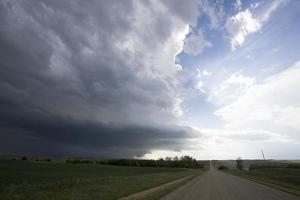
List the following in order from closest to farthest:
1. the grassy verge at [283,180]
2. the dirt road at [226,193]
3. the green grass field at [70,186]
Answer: the green grass field at [70,186] < the dirt road at [226,193] < the grassy verge at [283,180]

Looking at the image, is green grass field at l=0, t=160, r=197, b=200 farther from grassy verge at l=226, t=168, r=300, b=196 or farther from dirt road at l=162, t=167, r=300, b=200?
grassy verge at l=226, t=168, r=300, b=196

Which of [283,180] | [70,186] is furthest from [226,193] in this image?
[283,180]

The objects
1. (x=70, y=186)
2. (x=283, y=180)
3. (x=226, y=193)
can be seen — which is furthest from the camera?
(x=283, y=180)

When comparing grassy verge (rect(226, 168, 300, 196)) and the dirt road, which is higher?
grassy verge (rect(226, 168, 300, 196))

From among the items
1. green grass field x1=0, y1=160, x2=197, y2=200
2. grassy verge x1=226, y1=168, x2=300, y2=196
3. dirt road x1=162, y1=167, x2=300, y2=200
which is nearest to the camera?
green grass field x1=0, y1=160, x2=197, y2=200

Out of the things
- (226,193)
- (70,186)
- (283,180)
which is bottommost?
(226,193)

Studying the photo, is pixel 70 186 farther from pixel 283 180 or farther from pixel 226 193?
pixel 283 180

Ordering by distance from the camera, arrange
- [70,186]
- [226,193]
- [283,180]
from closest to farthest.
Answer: [226,193] → [70,186] → [283,180]

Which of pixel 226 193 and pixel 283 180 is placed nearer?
pixel 226 193

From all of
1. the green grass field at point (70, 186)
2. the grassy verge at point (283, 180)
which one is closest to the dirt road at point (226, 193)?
the grassy verge at point (283, 180)

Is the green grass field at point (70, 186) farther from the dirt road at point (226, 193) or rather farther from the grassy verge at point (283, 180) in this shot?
the grassy verge at point (283, 180)

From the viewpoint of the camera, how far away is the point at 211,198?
19.5 metres

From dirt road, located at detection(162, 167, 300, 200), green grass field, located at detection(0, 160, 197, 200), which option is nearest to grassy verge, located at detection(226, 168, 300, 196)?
dirt road, located at detection(162, 167, 300, 200)

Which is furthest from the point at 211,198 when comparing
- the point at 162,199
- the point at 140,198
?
the point at 140,198
